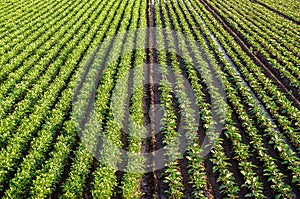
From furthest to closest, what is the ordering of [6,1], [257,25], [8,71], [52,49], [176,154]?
[6,1] → [257,25] → [52,49] → [8,71] → [176,154]

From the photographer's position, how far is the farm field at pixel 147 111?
803cm

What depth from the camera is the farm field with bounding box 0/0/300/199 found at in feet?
26.3

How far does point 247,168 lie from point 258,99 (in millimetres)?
4773

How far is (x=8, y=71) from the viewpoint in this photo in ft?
44.0

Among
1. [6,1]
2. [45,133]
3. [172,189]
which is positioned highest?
[6,1]

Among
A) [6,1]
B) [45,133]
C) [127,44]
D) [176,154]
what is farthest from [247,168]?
[6,1]

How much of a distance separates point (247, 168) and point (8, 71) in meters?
11.4

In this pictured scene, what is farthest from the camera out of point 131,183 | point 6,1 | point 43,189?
point 6,1

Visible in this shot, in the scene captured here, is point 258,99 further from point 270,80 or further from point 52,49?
point 52,49

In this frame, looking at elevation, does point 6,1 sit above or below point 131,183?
above

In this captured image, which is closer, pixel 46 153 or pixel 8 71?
pixel 46 153

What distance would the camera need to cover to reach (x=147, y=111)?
11539mm

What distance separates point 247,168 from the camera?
8391 mm

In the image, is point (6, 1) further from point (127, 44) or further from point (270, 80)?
point (270, 80)
